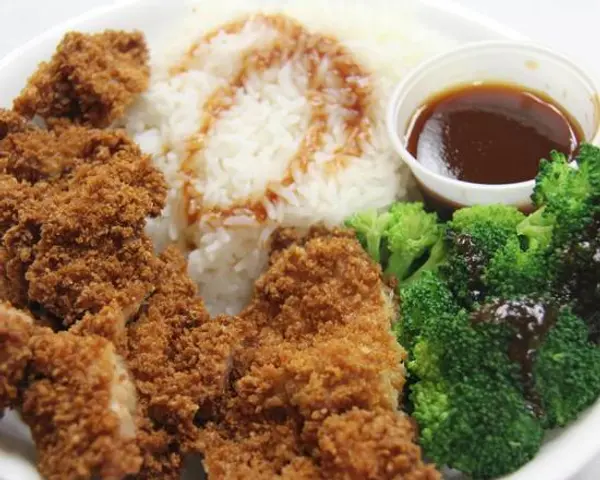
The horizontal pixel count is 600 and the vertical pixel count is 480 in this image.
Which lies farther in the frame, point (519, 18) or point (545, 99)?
point (519, 18)

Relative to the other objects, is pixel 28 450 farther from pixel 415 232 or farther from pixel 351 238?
pixel 415 232

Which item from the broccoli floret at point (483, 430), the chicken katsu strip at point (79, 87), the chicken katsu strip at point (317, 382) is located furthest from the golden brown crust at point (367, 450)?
the chicken katsu strip at point (79, 87)

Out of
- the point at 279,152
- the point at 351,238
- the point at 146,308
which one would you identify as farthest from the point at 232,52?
the point at 146,308

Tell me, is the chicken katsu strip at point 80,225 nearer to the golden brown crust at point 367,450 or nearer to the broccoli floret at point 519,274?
the golden brown crust at point 367,450

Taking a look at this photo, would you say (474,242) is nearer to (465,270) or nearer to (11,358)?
(465,270)

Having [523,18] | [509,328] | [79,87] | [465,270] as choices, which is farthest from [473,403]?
[523,18]

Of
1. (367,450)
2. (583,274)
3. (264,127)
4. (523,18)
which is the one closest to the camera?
(367,450)
